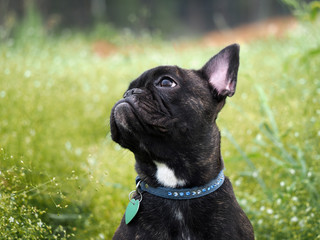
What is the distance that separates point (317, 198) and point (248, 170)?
0.99 metres

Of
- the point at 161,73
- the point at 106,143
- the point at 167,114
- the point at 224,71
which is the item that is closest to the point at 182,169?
the point at 167,114

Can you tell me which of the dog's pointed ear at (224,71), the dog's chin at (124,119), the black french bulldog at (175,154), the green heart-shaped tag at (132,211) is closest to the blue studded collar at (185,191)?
the black french bulldog at (175,154)

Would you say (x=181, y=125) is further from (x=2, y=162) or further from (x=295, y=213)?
(x=295, y=213)

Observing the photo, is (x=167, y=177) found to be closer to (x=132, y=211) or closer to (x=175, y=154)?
(x=175, y=154)

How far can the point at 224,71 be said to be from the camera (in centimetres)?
294

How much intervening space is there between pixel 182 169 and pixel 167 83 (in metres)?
0.57

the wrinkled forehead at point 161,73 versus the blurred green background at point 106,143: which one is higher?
the wrinkled forehead at point 161,73

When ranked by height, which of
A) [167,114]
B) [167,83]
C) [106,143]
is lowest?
[106,143]

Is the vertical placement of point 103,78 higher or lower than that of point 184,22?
higher

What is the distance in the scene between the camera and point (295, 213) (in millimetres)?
3246

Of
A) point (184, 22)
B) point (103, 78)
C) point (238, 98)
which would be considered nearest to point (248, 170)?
point (238, 98)

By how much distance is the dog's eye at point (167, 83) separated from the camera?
8.63ft

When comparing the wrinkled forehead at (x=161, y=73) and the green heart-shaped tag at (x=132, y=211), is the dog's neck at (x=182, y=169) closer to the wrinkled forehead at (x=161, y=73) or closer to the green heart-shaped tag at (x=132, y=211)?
the green heart-shaped tag at (x=132, y=211)

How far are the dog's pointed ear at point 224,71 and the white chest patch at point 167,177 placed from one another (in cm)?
67
